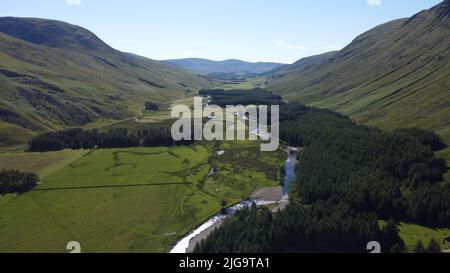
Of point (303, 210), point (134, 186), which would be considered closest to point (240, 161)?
point (134, 186)

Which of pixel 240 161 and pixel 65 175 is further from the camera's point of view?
pixel 240 161

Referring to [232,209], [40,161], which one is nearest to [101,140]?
[40,161]

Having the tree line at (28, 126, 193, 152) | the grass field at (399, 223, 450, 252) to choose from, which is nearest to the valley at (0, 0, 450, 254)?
the grass field at (399, 223, 450, 252)
